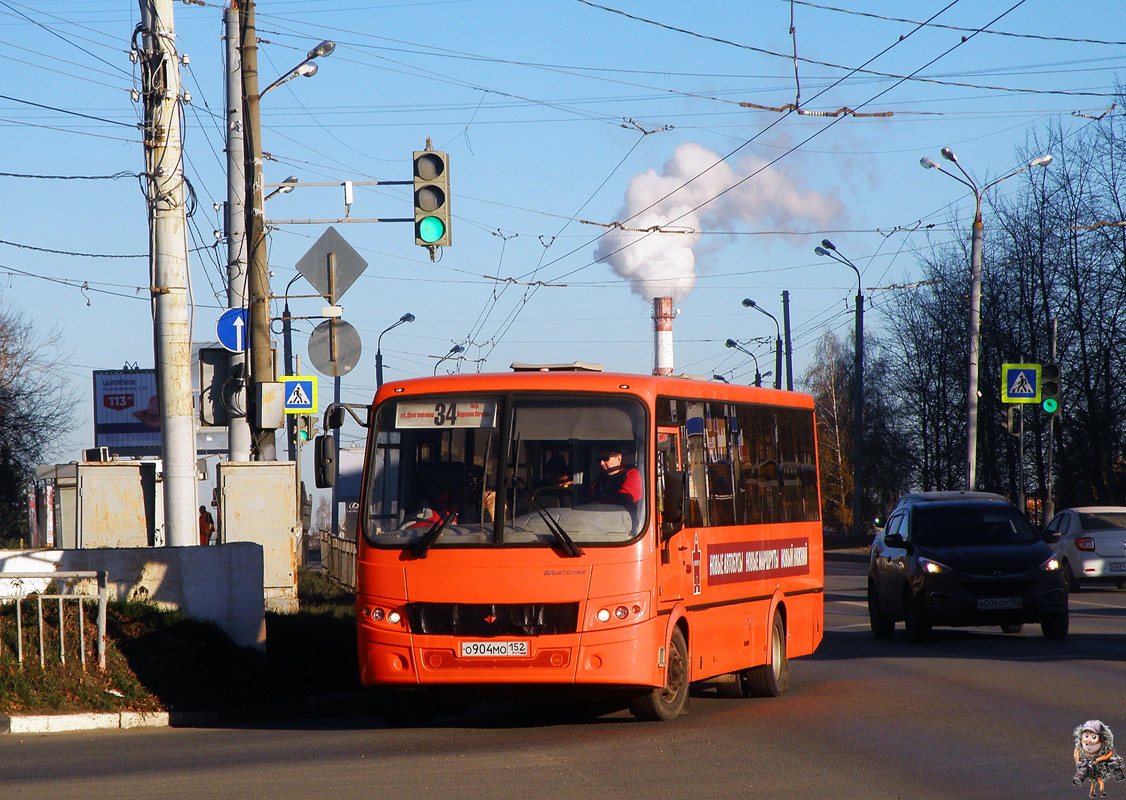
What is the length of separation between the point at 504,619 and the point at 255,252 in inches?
251

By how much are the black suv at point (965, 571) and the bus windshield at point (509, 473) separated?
318 inches

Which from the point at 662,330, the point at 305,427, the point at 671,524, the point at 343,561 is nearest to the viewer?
the point at 671,524

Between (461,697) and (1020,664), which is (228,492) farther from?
(1020,664)

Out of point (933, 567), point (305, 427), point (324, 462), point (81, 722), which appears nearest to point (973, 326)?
point (305, 427)

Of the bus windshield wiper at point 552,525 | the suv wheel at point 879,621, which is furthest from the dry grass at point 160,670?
the suv wheel at point 879,621

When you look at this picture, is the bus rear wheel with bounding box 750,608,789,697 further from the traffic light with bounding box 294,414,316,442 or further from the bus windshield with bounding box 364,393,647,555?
the traffic light with bounding box 294,414,316,442

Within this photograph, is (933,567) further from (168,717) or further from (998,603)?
(168,717)

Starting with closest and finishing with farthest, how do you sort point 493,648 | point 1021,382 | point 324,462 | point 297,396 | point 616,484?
point 493,648, point 616,484, point 324,462, point 297,396, point 1021,382

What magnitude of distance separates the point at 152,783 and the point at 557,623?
3.03 metres

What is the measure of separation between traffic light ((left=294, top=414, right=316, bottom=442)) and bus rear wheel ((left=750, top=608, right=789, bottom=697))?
46.5ft

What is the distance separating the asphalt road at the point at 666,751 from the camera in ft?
26.2

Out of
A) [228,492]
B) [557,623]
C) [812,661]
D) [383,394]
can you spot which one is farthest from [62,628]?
[812,661]

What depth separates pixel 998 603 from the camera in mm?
17562

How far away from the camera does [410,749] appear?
31.8 ft
